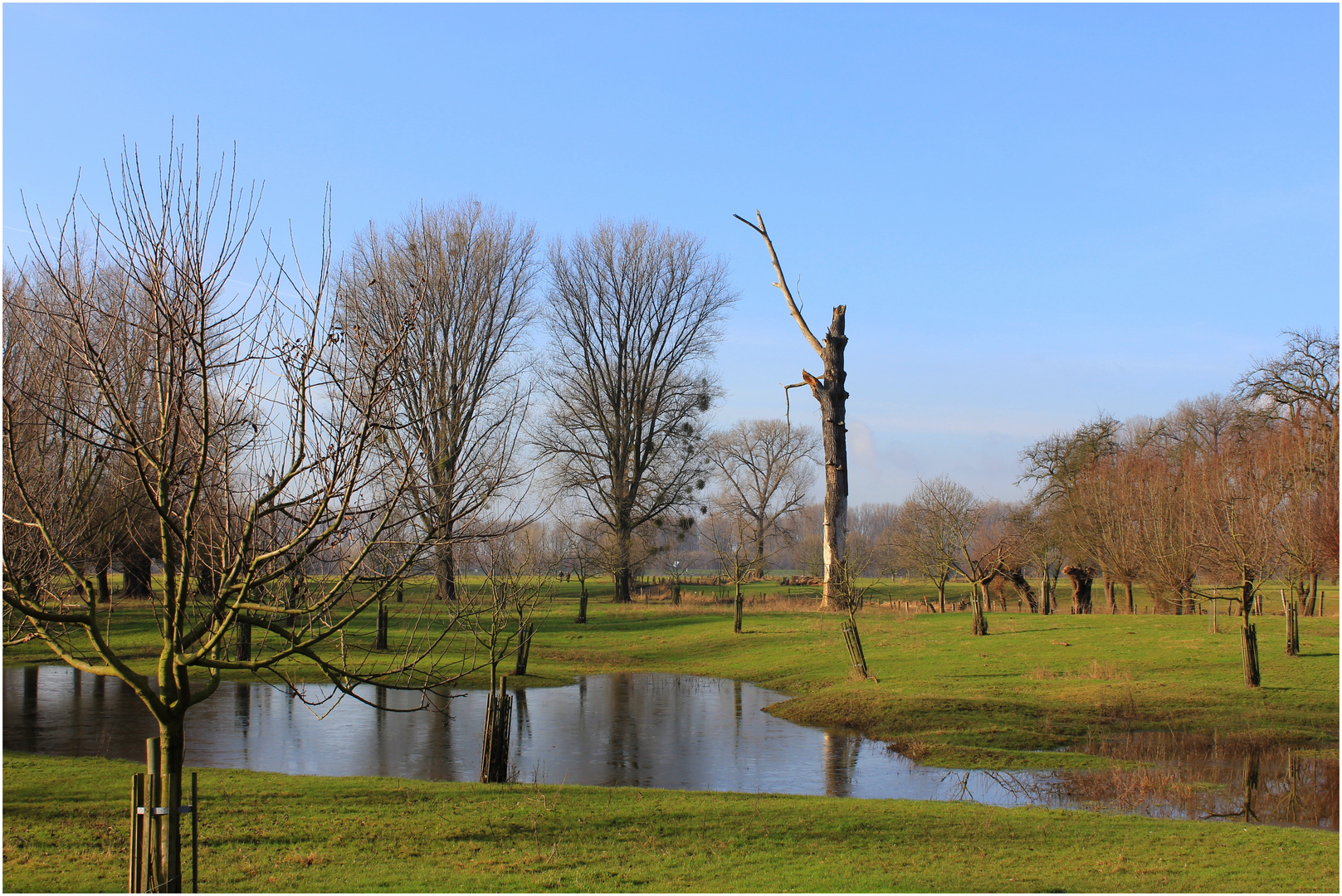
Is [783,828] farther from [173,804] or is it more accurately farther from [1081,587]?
[1081,587]

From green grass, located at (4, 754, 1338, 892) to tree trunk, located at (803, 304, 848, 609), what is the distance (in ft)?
51.8

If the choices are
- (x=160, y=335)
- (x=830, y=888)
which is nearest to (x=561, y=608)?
(x=830, y=888)

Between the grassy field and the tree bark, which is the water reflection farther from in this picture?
the tree bark

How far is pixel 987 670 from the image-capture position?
21.9 metres

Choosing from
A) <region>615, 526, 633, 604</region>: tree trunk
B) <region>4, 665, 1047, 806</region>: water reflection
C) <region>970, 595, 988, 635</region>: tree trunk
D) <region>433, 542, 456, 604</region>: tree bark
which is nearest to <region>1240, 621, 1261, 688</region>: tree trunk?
<region>4, 665, 1047, 806</region>: water reflection

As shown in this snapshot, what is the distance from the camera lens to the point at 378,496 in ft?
21.9

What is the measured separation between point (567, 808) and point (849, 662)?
1479 centimetres

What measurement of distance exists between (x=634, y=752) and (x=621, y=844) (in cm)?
679

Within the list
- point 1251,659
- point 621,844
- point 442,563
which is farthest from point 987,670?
point 442,563

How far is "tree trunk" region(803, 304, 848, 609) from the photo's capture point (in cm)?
2625

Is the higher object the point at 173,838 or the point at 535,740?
the point at 173,838

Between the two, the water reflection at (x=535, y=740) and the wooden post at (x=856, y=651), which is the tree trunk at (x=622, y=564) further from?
the wooden post at (x=856, y=651)

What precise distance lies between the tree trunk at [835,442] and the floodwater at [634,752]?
6.91 meters

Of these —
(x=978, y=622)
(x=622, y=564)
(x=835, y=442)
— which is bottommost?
(x=978, y=622)
